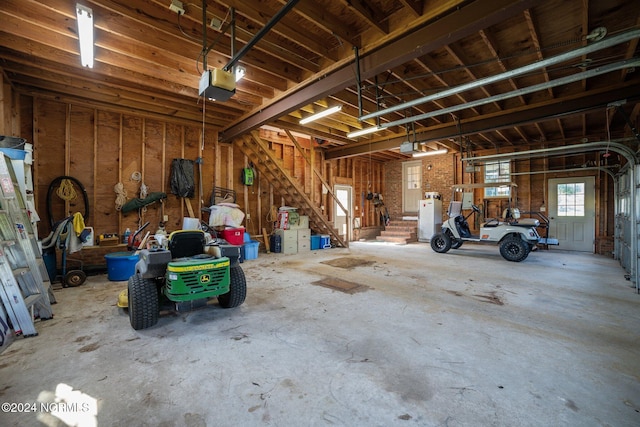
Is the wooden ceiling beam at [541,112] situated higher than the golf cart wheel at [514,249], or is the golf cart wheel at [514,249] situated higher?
the wooden ceiling beam at [541,112]

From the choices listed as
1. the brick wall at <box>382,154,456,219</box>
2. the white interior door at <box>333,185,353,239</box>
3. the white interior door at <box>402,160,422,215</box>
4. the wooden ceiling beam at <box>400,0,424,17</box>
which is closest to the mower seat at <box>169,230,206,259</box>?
the wooden ceiling beam at <box>400,0,424,17</box>

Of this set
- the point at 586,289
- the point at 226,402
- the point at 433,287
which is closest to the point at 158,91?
the point at 226,402

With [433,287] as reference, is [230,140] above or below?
above

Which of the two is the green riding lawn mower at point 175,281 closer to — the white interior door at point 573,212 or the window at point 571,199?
the white interior door at point 573,212

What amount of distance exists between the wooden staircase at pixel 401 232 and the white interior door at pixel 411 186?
2.73 ft

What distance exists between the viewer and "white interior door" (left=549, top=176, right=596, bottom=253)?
787 cm

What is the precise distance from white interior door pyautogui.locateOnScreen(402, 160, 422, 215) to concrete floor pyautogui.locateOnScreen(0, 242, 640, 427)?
7.35 metres

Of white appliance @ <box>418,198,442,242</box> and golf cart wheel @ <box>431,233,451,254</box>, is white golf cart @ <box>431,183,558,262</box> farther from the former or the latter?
white appliance @ <box>418,198,442,242</box>

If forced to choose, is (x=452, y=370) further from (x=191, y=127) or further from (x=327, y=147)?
(x=327, y=147)

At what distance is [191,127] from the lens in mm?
6754

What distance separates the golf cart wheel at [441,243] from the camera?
7.64 m

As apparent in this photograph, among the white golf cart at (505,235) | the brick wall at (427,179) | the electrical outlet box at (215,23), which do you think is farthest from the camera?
the brick wall at (427,179)

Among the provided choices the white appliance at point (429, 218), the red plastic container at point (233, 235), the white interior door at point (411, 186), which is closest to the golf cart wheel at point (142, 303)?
the red plastic container at point (233, 235)

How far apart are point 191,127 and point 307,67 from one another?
4.04m
